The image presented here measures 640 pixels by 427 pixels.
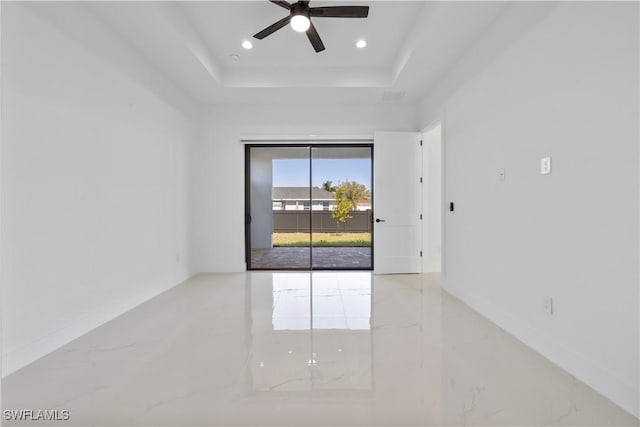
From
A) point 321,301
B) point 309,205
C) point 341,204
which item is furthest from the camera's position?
point 341,204

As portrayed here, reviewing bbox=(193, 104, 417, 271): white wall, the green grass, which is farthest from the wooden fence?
bbox=(193, 104, 417, 271): white wall

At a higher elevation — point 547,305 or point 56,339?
point 547,305

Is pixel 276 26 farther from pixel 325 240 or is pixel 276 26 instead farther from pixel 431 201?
pixel 325 240

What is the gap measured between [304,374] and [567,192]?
1.97 m

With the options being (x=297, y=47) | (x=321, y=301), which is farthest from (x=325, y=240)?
(x=297, y=47)

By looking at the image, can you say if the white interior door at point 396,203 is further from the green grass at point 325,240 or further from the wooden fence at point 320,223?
the wooden fence at point 320,223

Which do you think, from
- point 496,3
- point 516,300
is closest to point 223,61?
point 496,3

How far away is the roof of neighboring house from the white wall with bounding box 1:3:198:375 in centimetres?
386

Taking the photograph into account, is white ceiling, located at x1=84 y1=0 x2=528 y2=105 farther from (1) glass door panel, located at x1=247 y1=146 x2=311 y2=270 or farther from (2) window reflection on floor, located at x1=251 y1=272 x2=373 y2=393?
(2) window reflection on floor, located at x1=251 y1=272 x2=373 y2=393

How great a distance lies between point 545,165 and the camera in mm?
1963

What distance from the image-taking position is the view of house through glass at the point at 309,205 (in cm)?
631

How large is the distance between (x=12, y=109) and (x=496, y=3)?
347cm

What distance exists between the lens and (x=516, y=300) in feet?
7.45

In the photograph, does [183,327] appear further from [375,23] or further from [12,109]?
[375,23]
